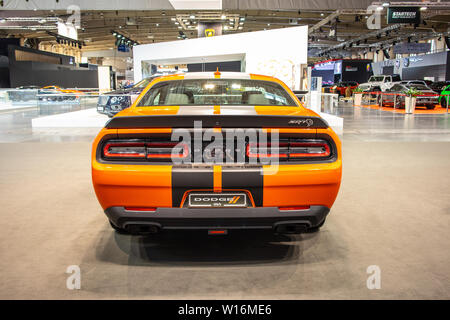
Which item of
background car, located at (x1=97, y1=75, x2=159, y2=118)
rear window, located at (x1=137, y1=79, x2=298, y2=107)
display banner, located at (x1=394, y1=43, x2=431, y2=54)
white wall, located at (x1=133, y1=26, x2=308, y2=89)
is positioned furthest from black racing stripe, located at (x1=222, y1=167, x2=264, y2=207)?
display banner, located at (x1=394, y1=43, x2=431, y2=54)

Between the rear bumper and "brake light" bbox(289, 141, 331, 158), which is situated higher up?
"brake light" bbox(289, 141, 331, 158)

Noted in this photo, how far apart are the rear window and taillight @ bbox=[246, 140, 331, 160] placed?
1071mm

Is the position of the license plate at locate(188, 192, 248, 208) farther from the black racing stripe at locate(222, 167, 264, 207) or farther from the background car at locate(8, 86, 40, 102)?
the background car at locate(8, 86, 40, 102)

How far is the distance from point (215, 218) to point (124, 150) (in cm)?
70

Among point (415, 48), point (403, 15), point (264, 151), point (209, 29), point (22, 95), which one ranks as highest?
point (415, 48)

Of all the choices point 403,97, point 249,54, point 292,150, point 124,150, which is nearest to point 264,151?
point 292,150

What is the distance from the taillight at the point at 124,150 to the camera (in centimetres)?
242

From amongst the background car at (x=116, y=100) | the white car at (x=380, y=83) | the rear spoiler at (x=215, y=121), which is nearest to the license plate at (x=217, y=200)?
the rear spoiler at (x=215, y=121)

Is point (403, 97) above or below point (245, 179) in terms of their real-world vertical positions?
above

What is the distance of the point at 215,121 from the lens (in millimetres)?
2365

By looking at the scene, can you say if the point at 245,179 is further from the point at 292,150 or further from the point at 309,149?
the point at 309,149

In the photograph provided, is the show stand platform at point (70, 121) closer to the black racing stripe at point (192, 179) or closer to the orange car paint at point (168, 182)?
the orange car paint at point (168, 182)

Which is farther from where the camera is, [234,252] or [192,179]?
[234,252]

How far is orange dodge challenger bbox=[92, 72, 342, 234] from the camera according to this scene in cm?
232
